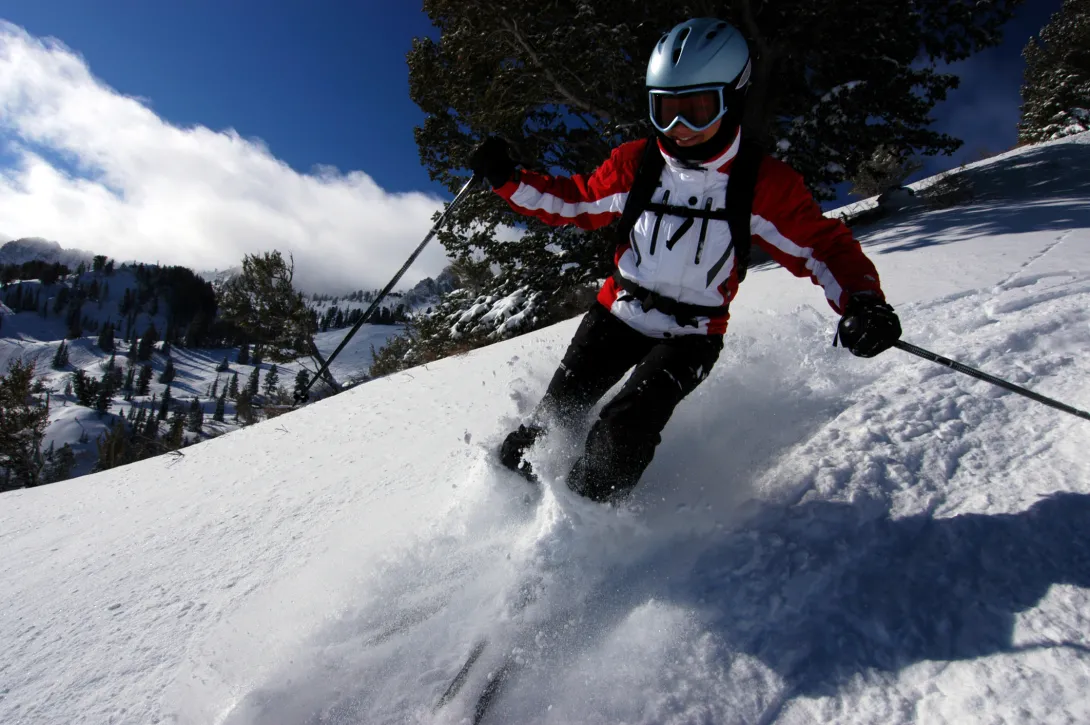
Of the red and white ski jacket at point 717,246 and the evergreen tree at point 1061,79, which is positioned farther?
the evergreen tree at point 1061,79

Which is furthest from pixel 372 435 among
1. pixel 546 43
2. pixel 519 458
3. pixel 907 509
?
pixel 546 43

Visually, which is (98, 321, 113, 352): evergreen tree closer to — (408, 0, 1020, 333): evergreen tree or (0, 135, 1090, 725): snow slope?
(408, 0, 1020, 333): evergreen tree

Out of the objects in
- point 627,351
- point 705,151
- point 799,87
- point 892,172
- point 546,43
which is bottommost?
point 627,351

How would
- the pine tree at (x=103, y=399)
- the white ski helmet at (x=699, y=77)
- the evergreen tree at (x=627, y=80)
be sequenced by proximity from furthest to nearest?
the pine tree at (x=103, y=399) → the evergreen tree at (x=627, y=80) → the white ski helmet at (x=699, y=77)

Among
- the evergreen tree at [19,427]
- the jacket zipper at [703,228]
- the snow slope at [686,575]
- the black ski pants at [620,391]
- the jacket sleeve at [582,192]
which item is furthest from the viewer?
the evergreen tree at [19,427]

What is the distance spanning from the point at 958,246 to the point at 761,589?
604 cm

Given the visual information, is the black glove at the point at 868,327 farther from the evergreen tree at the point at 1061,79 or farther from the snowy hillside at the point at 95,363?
the snowy hillside at the point at 95,363

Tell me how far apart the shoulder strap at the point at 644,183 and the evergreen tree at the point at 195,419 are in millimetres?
101744

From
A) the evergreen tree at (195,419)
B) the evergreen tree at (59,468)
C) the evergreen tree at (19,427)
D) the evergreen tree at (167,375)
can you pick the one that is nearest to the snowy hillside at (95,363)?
the evergreen tree at (167,375)

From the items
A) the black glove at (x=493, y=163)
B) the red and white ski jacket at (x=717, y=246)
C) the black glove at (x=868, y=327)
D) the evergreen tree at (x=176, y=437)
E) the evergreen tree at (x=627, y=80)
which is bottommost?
the evergreen tree at (x=176, y=437)

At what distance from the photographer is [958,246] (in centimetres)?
614

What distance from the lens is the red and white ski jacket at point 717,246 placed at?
2.62 m

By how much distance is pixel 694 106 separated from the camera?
256 cm

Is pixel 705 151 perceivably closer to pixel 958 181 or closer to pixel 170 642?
pixel 170 642
